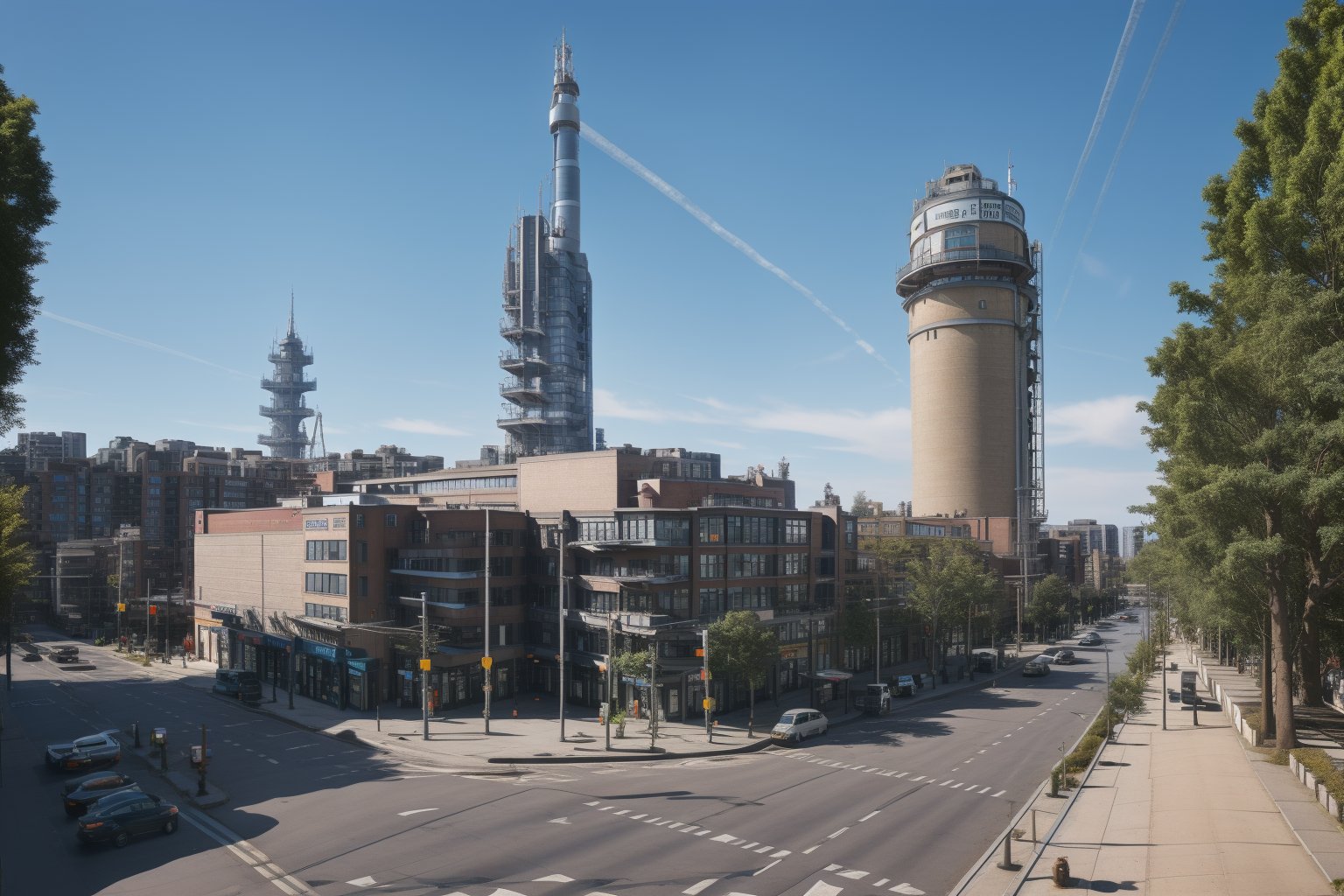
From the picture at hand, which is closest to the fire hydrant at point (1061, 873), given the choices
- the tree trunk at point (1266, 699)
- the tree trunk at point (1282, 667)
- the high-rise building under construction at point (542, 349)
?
the tree trunk at point (1282, 667)

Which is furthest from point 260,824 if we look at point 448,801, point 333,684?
point 333,684

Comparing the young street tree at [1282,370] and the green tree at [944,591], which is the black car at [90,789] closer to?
the young street tree at [1282,370]

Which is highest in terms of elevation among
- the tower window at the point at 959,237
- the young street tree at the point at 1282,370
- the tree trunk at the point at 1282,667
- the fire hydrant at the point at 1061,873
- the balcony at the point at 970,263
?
the tower window at the point at 959,237

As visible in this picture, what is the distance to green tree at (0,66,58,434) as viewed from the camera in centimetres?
2498

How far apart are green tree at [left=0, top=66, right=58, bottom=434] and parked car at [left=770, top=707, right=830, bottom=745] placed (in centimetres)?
3989

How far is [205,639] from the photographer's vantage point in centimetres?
8356

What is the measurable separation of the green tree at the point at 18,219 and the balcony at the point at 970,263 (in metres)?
110

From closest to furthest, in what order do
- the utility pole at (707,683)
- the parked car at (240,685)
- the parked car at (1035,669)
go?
1. the utility pole at (707,683)
2. the parked car at (240,685)
3. the parked car at (1035,669)

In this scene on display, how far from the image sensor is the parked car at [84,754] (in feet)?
129

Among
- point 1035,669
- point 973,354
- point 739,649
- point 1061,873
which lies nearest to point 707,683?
point 739,649

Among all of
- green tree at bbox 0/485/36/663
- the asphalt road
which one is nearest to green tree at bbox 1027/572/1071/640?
the asphalt road

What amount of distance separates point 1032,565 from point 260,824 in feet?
361

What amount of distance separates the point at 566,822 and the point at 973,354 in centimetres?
10293

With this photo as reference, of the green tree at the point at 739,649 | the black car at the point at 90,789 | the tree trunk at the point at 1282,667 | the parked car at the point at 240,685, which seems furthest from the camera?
the parked car at the point at 240,685
